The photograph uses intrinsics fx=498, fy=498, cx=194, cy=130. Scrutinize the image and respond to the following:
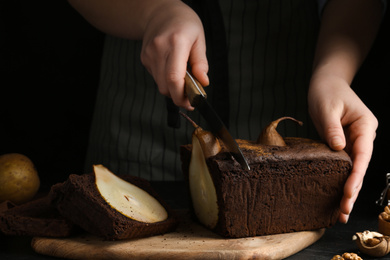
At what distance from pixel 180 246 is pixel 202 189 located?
0.69ft

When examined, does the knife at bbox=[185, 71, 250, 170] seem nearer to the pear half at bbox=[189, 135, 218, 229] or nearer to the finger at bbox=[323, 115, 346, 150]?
the pear half at bbox=[189, 135, 218, 229]

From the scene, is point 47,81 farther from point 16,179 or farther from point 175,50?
point 175,50

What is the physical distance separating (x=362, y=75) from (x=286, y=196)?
103cm

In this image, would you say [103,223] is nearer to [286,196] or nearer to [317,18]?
[286,196]

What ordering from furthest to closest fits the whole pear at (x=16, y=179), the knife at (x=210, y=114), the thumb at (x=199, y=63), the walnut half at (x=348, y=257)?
1. the whole pear at (x=16, y=179)
2. the thumb at (x=199, y=63)
3. the knife at (x=210, y=114)
4. the walnut half at (x=348, y=257)

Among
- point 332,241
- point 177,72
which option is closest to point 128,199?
point 177,72

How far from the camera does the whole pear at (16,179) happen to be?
1631 millimetres

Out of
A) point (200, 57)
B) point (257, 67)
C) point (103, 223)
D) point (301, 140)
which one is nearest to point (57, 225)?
point (103, 223)

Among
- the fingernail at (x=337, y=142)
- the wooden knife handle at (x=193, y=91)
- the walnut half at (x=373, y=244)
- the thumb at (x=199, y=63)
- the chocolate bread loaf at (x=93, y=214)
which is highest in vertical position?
the thumb at (x=199, y=63)

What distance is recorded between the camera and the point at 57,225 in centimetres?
135

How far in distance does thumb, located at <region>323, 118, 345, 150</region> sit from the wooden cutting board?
26cm

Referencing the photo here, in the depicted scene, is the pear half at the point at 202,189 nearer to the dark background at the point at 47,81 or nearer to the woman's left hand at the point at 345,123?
the woman's left hand at the point at 345,123

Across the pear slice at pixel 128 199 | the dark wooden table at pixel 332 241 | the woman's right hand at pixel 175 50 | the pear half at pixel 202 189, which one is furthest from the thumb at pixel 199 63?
the dark wooden table at pixel 332 241

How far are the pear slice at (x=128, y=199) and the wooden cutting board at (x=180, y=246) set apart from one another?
6 centimetres
